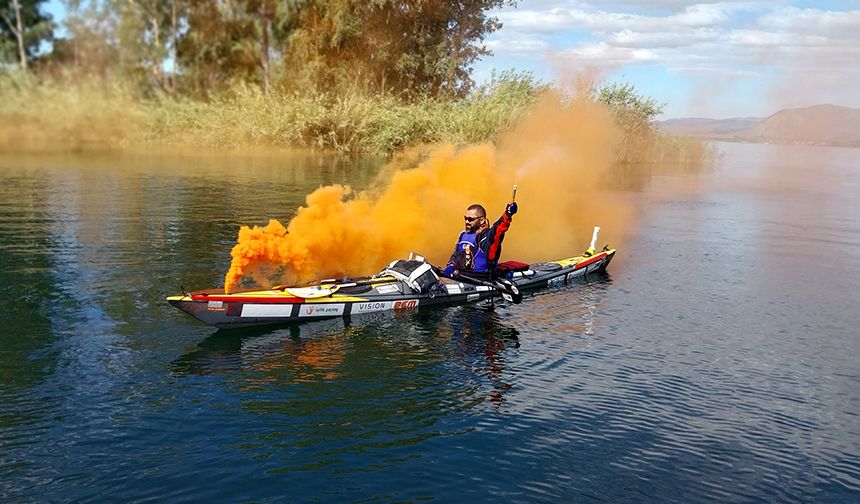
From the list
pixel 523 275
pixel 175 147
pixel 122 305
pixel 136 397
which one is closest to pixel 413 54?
pixel 175 147

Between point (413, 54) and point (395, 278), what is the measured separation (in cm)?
4656

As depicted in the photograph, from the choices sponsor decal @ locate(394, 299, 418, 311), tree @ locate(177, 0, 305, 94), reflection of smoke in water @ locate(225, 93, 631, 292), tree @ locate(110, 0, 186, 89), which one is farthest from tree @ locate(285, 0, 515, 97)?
sponsor decal @ locate(394, 299, 418, 311)

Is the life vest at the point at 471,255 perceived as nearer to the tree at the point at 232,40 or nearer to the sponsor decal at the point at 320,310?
the sponsor decal at the point at 320,310

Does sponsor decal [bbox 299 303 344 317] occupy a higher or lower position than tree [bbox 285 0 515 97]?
lower

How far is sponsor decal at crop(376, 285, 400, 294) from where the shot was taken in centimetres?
1738

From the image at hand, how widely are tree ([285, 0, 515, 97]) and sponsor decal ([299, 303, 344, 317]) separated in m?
43.8

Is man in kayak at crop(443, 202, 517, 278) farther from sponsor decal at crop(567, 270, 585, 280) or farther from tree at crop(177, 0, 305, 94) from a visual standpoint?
tree at crop(177, 0, 305, 94)

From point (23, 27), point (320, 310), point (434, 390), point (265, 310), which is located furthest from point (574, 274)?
point (23, 27)

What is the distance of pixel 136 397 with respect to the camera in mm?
12055

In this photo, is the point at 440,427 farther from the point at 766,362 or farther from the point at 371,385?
the point at 766,362

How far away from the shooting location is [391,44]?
60.3 meters

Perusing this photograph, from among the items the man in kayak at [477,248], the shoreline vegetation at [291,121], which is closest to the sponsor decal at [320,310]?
the man in kayak at [477,248]

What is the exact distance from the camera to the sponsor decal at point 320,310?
1608cm

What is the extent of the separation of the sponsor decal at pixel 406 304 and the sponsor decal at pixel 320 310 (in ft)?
5.09
